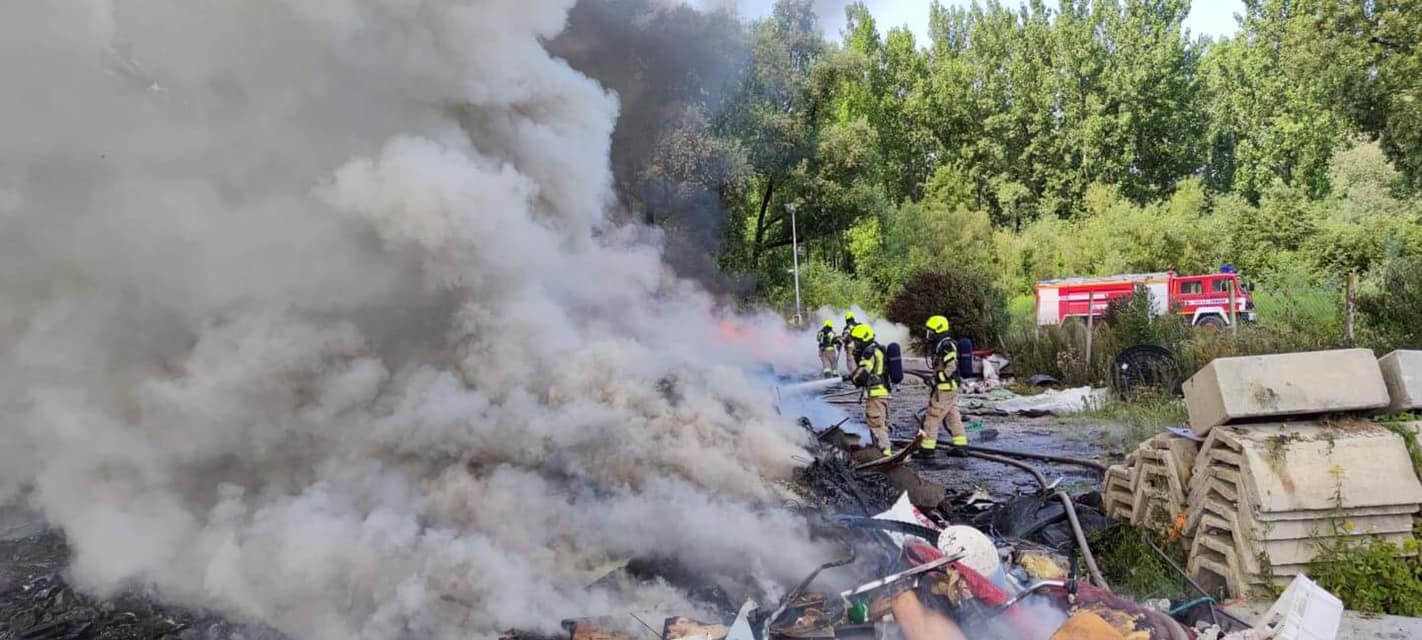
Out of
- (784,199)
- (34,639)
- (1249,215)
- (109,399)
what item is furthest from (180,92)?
(1249,215)

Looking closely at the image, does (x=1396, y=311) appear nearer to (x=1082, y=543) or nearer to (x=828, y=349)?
(x=828, y=349)

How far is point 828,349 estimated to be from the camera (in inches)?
635

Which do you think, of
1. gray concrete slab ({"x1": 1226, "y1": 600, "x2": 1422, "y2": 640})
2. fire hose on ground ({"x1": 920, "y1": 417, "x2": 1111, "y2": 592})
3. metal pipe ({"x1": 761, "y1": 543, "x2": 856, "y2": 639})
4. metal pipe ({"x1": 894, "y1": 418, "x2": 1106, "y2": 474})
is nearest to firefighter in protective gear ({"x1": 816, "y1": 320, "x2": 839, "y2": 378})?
metal pipe ({"x1": 894, "y1": 418, "x2": 1106, "y2": 474})

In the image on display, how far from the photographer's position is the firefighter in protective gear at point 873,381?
9.34m

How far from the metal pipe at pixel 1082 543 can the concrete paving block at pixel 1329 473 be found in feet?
3.26

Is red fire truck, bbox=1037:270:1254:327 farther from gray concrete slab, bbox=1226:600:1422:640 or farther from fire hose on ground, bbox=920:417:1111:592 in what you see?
gray concrete slab, bbox=1226:600:1422:640

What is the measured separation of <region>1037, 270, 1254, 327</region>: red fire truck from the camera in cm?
1759

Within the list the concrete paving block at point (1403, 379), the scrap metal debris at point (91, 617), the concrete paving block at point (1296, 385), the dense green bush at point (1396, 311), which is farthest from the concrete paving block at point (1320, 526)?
the dense green bush at point (1396, 311)

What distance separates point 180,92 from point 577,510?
394 cm

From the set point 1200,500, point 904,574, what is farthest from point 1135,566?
point 904,574

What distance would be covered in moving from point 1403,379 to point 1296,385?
0.81 metres

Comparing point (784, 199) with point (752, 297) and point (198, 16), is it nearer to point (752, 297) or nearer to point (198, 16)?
point (752, 297)

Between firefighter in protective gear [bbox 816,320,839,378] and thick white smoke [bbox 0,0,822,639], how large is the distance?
33.9ft

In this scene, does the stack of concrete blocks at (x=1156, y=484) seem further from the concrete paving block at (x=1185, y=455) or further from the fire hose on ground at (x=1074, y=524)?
the fire hose on ground at (x=1074, y=524)
